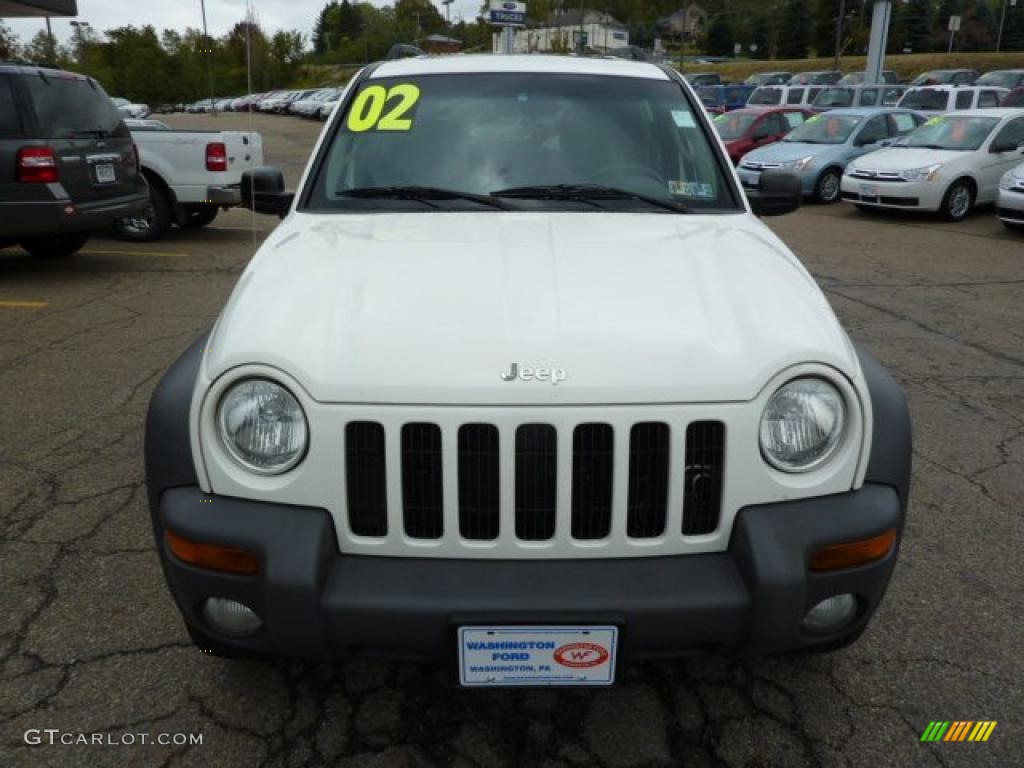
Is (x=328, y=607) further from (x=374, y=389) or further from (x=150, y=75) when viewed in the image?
(x=150, y=75)

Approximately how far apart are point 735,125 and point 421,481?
16624mm

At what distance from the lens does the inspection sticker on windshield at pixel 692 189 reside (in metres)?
3.26

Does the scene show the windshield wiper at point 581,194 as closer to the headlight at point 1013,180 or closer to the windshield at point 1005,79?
the headlight at point 1013,180

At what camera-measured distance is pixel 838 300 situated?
7559 mm

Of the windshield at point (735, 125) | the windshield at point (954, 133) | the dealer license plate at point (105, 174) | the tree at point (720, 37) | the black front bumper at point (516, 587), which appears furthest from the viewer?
the tree at point (720, 37)

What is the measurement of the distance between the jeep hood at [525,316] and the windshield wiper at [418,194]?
299mm

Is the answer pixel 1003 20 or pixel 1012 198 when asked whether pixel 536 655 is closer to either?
pixel 1012 198

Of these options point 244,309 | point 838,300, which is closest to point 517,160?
point 244,309

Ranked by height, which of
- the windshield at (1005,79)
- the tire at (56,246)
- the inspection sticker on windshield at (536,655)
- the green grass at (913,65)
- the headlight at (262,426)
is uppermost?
the green grass at (913,65)

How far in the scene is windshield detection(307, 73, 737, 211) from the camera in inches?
127

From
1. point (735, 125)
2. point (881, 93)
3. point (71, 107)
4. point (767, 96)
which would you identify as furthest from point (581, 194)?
point (767, 96)

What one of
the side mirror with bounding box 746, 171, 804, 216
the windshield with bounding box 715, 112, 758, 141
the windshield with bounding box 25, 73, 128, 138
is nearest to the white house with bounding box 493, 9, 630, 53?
the windshield with bounding box 715, 112, 758, 141

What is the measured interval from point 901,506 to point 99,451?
361cm

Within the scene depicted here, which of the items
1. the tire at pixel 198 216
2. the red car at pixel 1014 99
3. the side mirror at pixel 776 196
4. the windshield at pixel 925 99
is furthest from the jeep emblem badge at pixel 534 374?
the windshield at pixel 925 99
